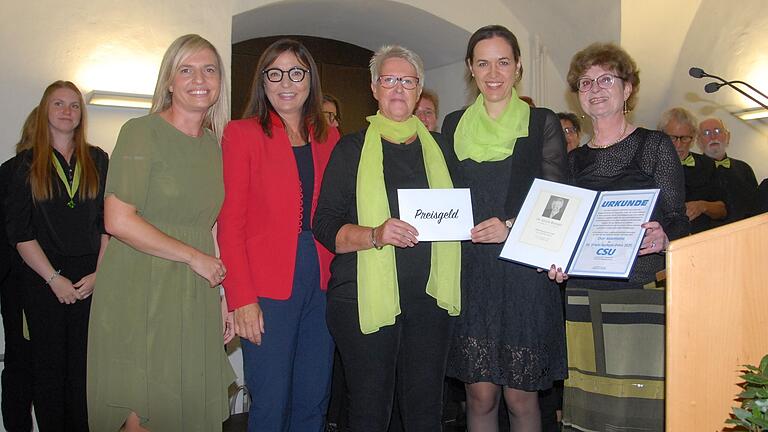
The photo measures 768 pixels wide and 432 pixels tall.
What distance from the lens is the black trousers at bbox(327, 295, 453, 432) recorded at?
242 cm

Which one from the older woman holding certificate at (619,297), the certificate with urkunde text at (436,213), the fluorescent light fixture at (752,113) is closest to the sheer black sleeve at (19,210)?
the certificate with urkunde text at (436,213)

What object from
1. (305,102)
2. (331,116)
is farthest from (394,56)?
(331,116)

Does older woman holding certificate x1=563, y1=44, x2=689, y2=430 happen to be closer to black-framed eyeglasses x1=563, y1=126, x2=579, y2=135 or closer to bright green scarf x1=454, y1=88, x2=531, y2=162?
bright green scarf x1=454, y1=88, x2=531, y2=162

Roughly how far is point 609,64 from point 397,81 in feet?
2.62

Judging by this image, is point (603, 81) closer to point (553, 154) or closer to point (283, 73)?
point (553, 154)

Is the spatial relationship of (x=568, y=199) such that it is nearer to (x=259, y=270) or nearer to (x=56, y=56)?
(x=259, y=270)

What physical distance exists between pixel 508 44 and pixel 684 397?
1421 millimetres

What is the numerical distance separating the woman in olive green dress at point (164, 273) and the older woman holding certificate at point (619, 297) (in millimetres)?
1308

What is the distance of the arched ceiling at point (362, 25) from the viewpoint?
571 centimetres

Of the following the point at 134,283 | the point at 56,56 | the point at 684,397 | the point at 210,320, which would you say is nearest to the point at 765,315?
the point at 684,397

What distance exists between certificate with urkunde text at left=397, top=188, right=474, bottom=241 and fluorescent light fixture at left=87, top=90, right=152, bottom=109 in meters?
2.97

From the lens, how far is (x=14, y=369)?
402 centimetres

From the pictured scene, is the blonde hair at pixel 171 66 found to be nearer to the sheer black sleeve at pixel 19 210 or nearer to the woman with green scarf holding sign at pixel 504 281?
the woman with green scarf holding sign at pixel 504 281

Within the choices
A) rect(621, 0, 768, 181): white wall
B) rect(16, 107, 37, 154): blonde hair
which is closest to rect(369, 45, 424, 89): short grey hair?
rect(16, 107, 37, 154): blonde hair
